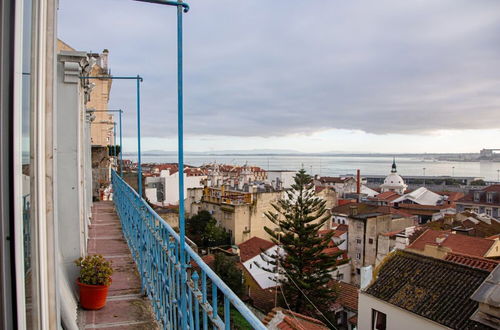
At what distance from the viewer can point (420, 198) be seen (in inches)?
1665

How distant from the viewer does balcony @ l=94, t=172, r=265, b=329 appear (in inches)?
65.9

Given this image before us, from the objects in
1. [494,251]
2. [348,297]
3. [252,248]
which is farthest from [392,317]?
[252,248]

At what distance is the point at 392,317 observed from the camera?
29.3 feet

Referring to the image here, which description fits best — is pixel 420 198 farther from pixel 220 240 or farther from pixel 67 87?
pixel 67 87

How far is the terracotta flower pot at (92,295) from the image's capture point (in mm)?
3090

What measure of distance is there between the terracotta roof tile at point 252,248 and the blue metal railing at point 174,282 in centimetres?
1604

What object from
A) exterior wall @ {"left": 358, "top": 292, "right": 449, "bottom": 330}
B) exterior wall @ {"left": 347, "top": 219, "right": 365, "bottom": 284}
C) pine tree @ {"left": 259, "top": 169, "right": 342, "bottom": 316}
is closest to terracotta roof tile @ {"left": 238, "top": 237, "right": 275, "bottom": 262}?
pine tree @ {"left": 259, "top": 169, "right": 342, "bottom": 316}

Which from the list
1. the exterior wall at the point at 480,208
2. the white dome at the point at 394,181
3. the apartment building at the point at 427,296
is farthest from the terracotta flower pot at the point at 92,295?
the white dome at the point at 394,181

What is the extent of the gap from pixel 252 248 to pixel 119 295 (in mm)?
17943

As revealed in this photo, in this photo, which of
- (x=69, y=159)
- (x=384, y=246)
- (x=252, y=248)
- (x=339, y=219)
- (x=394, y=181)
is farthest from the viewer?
(x=394, y=181)

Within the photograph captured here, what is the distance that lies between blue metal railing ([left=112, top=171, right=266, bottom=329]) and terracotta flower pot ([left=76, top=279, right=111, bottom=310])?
409 mm

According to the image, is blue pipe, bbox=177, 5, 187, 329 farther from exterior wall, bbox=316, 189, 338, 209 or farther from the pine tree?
exterior wall, bbox=316, 189, 338, 209

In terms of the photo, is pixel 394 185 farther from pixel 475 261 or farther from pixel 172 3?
pixel 172 3

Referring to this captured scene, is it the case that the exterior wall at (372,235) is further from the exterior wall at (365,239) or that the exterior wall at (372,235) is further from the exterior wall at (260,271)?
the exterior wall at (260,271)
